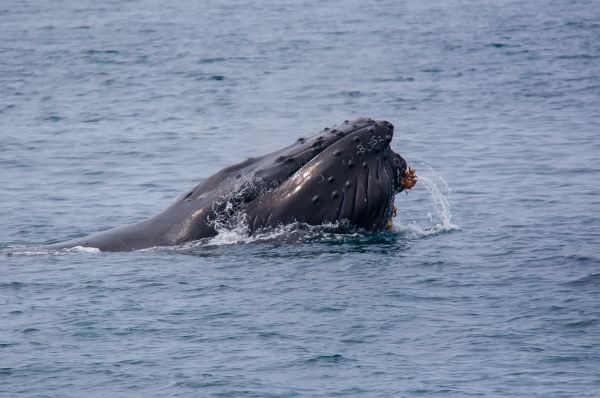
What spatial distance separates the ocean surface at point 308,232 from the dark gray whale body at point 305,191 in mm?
279

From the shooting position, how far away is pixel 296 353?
42.1ft

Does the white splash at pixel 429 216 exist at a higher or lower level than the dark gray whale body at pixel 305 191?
lower

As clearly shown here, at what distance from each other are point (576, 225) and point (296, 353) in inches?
275

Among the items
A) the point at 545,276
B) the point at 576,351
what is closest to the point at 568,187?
the point at 545,276

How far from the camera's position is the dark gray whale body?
15570 millimetres

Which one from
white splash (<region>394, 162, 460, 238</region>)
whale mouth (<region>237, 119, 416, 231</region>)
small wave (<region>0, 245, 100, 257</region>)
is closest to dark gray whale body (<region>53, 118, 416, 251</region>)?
whale mouth (<region>237, 119, 416, 231</region>)

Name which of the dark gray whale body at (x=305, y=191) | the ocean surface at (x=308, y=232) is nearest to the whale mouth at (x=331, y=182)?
the dark gray whale body at (x=305, y=191)

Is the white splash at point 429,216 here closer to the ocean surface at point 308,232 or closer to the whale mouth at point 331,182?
the ocean surface at point 308,232

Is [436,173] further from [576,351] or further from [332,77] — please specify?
[332,77]

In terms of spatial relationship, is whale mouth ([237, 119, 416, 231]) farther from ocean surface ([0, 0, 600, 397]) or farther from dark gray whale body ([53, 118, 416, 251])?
ocean surface ([0, 0, 600, 397])

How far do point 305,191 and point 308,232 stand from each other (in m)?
0.58

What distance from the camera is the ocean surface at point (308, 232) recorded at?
12586mm

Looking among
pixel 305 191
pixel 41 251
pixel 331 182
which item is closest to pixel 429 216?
pixel 331 182

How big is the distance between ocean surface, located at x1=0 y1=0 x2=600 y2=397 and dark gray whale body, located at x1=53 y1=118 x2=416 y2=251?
0.28 m
